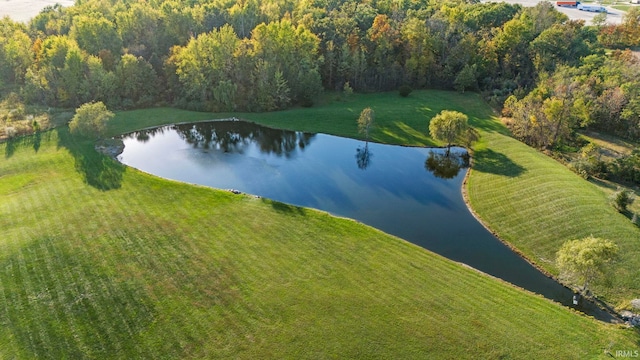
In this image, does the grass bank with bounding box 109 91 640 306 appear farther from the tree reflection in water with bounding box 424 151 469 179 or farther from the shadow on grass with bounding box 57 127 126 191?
the shadow on grass with bounding box 57 127 126 191

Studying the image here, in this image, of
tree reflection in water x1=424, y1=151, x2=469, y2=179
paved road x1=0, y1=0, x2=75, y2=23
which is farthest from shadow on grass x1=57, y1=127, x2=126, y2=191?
paved road x1=0, y1=0, x2=75, y2=23

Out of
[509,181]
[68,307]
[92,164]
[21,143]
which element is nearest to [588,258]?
[509,181]

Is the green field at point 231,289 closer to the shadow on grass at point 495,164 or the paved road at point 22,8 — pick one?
the shadow on grass at point 495,164

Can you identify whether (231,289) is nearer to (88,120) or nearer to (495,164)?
(495,164)

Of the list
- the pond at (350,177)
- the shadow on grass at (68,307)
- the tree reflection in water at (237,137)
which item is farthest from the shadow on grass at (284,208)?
the shadow on grass at (68,307)

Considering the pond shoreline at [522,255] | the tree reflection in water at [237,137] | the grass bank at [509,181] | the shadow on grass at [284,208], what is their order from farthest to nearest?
the tree reflection in water at [237,137] → the shadow on grass at [284,208] → the grass bank at [509,181] → the pond shoreline at [522,255]
